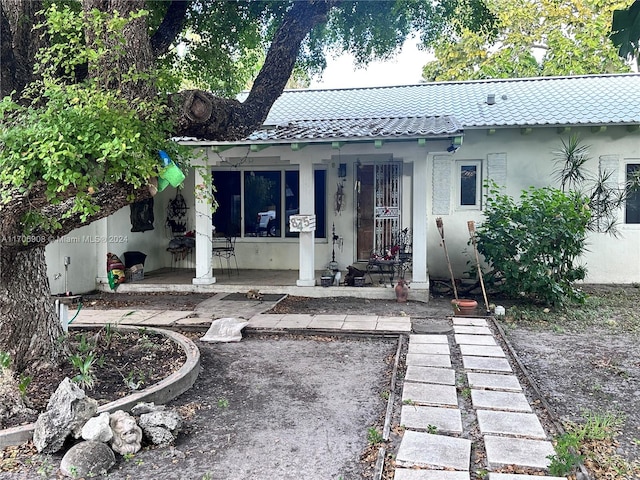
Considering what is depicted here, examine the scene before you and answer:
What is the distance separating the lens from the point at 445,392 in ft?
14.4

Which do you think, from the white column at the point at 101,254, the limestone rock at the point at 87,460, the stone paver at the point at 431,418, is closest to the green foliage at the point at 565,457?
the stone paver at the point at 431,418

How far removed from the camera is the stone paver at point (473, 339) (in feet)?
19.7

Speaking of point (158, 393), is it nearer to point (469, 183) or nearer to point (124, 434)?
point (124, 434)

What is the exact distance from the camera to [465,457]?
10.5ft

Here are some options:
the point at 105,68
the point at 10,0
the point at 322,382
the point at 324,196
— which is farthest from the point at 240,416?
the point at 324,196

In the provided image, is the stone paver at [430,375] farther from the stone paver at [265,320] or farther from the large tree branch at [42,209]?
the large tree branch at [42,209]

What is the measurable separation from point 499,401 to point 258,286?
18.4ft

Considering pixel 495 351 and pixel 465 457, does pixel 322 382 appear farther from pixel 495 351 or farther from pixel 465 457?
pixel 495 351

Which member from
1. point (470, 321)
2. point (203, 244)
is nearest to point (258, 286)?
point (203, 244)

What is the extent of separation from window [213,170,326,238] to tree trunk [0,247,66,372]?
21.4 feet

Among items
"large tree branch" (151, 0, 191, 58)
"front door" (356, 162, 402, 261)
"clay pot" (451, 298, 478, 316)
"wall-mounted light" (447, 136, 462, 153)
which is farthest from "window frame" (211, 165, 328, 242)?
"large tree branch" (151, 0, 191, 58)

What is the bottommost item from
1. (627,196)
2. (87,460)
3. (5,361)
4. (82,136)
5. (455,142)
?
(87,460)

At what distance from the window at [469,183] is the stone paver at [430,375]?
5980 millimetres

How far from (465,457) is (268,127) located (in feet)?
24.5
